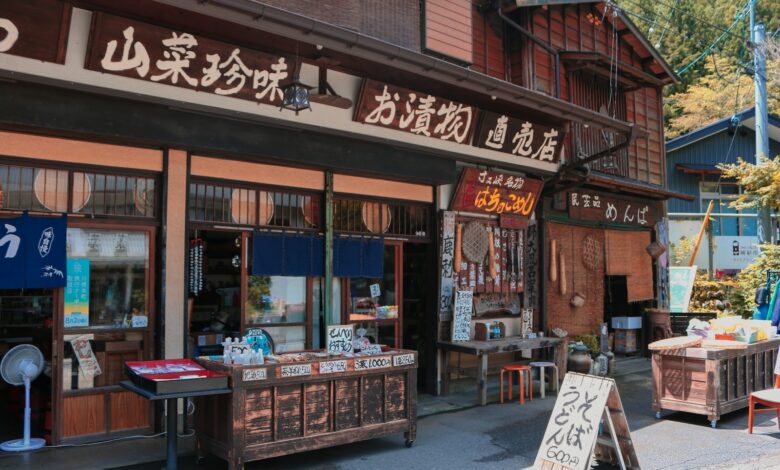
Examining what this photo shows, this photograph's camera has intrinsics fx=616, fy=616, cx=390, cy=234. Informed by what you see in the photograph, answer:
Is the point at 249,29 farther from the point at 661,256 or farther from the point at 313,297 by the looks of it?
the point at 661,256

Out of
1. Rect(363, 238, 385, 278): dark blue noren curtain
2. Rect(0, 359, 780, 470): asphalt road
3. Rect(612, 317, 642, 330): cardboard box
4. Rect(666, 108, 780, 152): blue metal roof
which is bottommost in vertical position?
Rect(0, 359, 780, 470): asphalt road

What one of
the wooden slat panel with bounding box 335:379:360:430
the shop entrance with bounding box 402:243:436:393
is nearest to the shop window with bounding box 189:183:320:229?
the shop entrance with bounding box 402:243:436:393

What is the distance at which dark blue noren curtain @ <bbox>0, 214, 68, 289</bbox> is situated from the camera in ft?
21.4

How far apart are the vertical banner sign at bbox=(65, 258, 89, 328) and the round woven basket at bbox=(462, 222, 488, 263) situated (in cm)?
628

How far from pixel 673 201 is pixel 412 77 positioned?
2015cm

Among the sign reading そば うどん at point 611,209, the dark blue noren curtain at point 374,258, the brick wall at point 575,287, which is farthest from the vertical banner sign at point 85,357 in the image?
the sign reading そば うどん at point 611,209

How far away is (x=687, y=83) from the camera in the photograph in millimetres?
34594

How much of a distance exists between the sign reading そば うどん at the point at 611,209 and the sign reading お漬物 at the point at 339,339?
23.5 feet

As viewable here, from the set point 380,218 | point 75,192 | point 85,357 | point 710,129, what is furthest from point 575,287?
point 710,129

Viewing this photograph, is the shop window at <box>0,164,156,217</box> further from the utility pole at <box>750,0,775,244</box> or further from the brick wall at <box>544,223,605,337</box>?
the utility pole at <box>750,0,775,244</box>

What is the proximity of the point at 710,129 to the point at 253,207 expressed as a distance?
2174 cm

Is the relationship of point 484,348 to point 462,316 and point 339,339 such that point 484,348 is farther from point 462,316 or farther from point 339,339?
point 339,339

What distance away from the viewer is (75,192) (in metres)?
7.19

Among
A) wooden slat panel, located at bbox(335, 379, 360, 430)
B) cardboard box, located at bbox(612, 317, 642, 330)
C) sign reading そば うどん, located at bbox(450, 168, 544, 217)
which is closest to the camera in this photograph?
wooden slat panel, located at bbox(335, 379, 360, 430)
